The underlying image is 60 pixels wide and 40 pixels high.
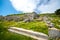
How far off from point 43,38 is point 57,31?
1.58m

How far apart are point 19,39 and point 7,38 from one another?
0.76 m

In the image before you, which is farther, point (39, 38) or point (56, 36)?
point (39, 38)

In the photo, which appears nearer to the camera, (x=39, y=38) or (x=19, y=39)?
(x=19, y=39)

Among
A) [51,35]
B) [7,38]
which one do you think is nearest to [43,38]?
[51,35]

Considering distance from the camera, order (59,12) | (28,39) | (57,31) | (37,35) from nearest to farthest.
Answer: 1. (57,31)
2. (28,39)
3. (37,35)
4. (59,12)

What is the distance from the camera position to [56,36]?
31.0ft

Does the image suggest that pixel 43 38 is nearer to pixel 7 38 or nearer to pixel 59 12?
pixel 7 38

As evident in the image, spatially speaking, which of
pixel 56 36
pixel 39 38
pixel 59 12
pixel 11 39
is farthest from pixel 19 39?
pixel 59 12

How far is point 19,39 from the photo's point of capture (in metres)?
9.84

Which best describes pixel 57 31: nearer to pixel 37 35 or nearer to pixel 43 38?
pixel 43 38

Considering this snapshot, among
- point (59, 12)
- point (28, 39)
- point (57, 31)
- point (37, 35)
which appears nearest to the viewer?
point (57, 31)

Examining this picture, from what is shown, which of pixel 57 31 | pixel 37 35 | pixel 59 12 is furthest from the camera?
pixel 59 12

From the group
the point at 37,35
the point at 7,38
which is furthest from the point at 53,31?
the point at 7,38

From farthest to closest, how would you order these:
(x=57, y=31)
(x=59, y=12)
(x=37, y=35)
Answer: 1. (x=59, y=12)
2. (x=37, y=35)
3. (x=57, y=31)
